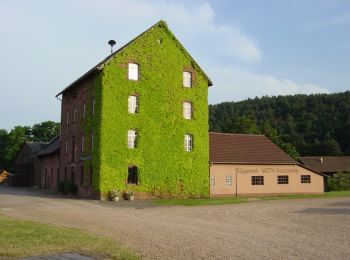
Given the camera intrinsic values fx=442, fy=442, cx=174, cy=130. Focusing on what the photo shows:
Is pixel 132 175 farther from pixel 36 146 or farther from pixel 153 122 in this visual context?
pixel 36 146

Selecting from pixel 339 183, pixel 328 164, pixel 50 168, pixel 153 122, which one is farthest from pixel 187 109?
pixel 328 164

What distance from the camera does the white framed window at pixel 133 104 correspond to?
36531mm

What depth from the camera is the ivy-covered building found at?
1388 inches

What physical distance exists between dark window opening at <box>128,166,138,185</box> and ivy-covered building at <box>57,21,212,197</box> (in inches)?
3.2

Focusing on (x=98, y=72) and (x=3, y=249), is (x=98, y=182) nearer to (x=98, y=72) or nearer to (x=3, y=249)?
(x=98, y=72)

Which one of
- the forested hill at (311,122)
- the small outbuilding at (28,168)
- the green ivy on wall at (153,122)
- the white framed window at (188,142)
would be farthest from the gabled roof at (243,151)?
the forested hill at (311,122)

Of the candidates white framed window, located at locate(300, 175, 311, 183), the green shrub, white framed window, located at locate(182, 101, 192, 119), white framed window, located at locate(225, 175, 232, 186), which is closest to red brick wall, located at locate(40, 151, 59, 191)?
white framed window, located at locate(182, 101, 192, 119)

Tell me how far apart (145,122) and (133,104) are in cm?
180

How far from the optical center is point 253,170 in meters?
43.3

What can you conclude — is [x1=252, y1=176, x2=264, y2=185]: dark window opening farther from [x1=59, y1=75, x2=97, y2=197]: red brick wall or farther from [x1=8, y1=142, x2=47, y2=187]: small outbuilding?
[x1=8, y1=142, x2=47, y2=187]: small outbuilding

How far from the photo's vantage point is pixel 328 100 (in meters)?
102

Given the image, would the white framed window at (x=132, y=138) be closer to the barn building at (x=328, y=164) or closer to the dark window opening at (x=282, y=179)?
the dark window opening at (x=282, y=179)

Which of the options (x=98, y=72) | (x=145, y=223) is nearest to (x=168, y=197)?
(x=98, y=72)

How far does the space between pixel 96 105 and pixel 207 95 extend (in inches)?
419
